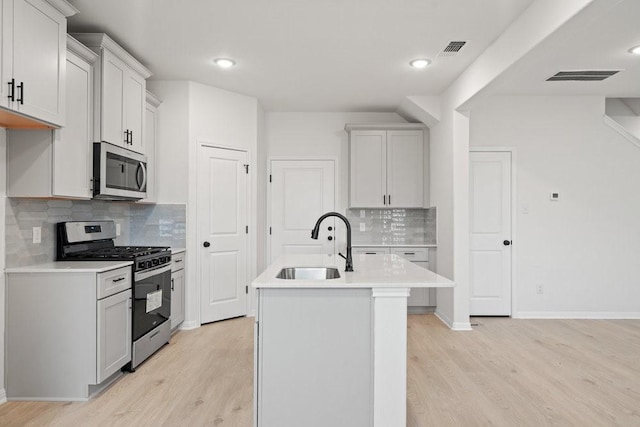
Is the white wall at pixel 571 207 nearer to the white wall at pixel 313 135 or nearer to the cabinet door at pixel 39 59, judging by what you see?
the white wall at pixel 313 135

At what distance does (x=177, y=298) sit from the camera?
405 centimetres

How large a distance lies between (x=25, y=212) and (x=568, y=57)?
458 cm

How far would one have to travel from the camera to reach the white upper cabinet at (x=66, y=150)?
8.63 ft

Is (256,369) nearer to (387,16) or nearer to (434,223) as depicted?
(387,16)

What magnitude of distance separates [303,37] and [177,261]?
7.91 feet

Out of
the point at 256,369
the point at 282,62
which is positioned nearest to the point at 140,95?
the point at 282,62

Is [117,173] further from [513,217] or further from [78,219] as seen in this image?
[513,217]

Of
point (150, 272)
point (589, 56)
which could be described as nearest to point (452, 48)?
point (589, 56)

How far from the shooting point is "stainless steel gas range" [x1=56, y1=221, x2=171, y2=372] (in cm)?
311

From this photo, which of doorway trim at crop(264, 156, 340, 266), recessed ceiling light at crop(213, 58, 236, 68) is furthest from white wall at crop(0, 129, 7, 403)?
doorway trim at crop(264, 156, 340, 266)

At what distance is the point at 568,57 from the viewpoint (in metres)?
3.68

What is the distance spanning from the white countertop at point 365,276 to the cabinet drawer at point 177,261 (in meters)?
1.43

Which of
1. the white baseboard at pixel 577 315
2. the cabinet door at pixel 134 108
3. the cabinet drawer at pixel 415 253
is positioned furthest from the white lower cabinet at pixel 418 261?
the cabinet door at pixel 134 108

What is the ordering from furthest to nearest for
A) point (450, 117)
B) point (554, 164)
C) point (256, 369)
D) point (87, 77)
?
point (554, 164) → point (450, 117) → point (87, 77) → point (256, 369)
